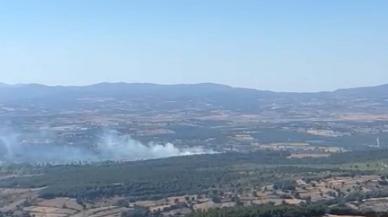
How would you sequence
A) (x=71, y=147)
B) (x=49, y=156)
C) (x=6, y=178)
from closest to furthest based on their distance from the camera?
(x=6, y=178)
(x=49, y=156)
(x=71, y=147)

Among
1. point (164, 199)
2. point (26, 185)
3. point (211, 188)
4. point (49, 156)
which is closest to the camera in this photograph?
point (164, 199)

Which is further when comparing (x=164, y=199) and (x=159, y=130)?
(x=159, y=130)

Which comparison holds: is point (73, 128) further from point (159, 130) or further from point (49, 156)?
point (49, 156)

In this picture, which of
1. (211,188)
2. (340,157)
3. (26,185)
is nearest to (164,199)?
(211,188)

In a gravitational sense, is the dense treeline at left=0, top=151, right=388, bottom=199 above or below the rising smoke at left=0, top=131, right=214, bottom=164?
above

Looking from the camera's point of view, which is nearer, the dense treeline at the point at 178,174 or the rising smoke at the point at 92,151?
the dense treeline at the point at 178,174

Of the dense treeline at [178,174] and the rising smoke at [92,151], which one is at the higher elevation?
the dense treeline at [178,174]

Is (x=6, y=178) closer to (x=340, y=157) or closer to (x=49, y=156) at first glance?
(x=49, y=156)

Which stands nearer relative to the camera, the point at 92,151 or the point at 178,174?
the point at 178,174
